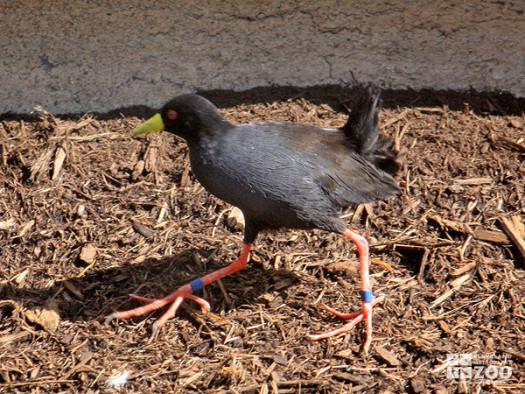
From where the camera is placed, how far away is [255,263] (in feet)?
14.4

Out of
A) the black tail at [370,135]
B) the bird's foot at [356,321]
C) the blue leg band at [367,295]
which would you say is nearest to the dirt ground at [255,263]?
the bird's foot at [356,321]

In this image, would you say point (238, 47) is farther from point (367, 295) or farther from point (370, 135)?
point (367, 295)

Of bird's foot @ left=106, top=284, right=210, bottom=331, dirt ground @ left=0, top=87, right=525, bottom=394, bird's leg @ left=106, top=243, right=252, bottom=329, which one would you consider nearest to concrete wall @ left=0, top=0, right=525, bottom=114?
dirt ground @ left=0, top=87, right=525, bottom=394

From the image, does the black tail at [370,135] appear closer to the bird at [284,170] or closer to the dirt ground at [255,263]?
the bird at [284,170]

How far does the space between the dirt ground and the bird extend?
17 centimetres

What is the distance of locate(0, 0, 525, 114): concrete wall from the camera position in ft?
17.9

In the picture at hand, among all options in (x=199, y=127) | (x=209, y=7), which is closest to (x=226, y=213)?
(x=199, y=127)

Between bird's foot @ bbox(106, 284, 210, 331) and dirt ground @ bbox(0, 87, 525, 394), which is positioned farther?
bird's foot @ bbox(106, 284, 210, 331)

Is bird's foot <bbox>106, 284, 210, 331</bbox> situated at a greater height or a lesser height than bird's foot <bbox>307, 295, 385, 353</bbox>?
lesser

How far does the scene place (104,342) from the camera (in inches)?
146

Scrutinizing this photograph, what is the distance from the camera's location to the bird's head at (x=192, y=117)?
3795 millimetres

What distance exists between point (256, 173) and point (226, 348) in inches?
44.3

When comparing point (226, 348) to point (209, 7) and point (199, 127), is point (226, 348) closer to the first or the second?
point (199, 127)

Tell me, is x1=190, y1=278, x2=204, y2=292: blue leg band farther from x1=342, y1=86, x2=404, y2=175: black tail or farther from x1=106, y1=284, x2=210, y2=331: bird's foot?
x1=342, y1=86, x2=404, y2=175: black tail
